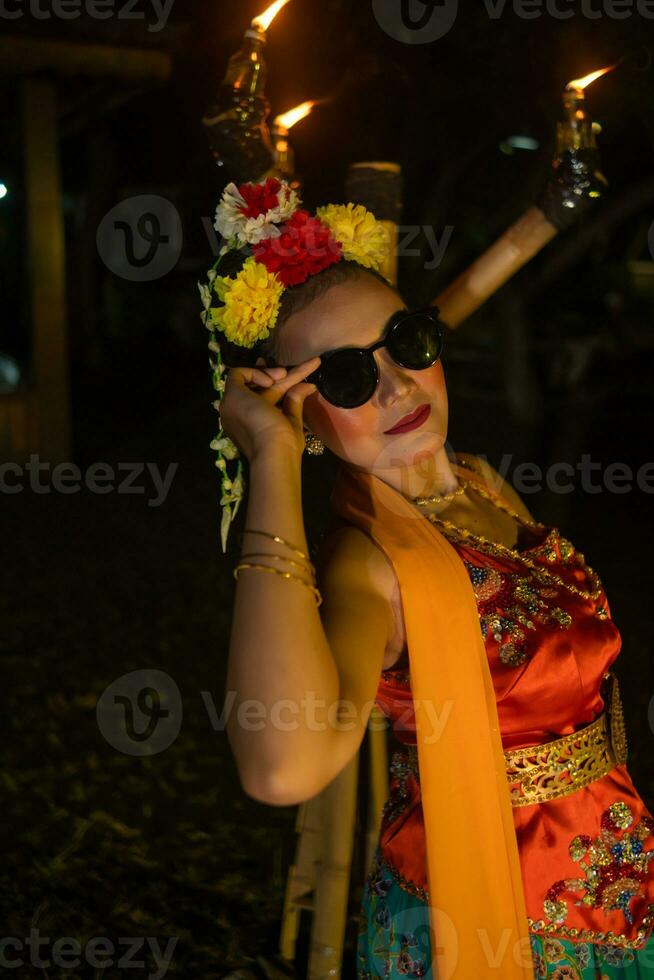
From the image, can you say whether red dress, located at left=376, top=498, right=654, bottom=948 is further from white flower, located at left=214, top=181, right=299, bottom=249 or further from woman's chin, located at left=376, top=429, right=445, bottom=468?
white flower, located at left=214, top=181, right=299, bottom=249

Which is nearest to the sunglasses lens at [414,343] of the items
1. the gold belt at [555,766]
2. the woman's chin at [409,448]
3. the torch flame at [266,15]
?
the woman's chin at [409,448]

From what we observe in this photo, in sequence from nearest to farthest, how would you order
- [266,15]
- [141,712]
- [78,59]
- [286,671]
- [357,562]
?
1. [286,671]
2. [357,562]
3. [266,15]
4. [141,712]
5. [78,59]

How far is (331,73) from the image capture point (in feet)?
16.6

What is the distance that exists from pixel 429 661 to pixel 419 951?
55 cm

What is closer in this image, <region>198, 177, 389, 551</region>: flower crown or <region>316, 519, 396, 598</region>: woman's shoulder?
<region>316, 519, 396, 598</region>: woman's shoulder

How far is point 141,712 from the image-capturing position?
541 cm

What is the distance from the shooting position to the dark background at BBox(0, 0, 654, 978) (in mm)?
4066

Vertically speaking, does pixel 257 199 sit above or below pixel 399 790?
above

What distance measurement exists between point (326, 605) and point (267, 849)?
9.60ft

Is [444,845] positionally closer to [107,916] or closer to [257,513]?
[257,513]

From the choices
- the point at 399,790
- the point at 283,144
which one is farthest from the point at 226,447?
the point at 283,144

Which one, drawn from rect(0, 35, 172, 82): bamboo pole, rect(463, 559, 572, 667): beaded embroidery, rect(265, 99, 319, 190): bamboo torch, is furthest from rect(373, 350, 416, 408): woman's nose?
rect(0, 35, 172, 82): bamboo pole

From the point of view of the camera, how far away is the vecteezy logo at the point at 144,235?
9844 mm

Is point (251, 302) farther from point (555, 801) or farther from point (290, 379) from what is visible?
point (555, 801)
